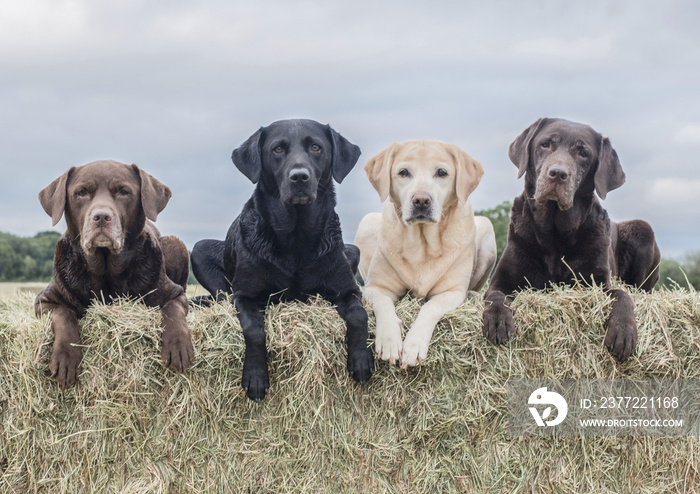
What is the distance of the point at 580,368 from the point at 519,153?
4.99ft

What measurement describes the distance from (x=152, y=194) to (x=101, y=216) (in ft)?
1.41

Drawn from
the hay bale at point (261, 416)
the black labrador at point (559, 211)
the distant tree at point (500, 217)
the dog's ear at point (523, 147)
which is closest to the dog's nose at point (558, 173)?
the black labrador at point (559, 211)

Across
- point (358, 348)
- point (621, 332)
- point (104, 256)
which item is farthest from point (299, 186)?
point (621, 332)

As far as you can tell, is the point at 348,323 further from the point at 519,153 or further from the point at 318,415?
the point at 519,153

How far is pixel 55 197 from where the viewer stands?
3818 millimetres

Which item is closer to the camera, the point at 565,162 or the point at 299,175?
the point at 299,175

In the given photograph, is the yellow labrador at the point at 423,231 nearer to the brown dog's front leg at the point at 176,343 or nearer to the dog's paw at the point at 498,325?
the dog's paw at the point at 498,325

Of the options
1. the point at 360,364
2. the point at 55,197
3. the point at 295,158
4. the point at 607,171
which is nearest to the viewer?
the point at 360,364

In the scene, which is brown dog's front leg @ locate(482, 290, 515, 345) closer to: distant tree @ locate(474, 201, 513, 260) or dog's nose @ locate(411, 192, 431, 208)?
dog's nose @ locate(411, 192, 431, 208)

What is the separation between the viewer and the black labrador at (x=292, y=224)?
3793 mm

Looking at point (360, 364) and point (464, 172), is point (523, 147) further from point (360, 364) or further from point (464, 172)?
point (360, 364)

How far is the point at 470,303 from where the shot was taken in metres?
3.99

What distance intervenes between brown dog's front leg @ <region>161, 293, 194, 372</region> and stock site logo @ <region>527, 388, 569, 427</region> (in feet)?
6.66

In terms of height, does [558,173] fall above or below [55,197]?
above
